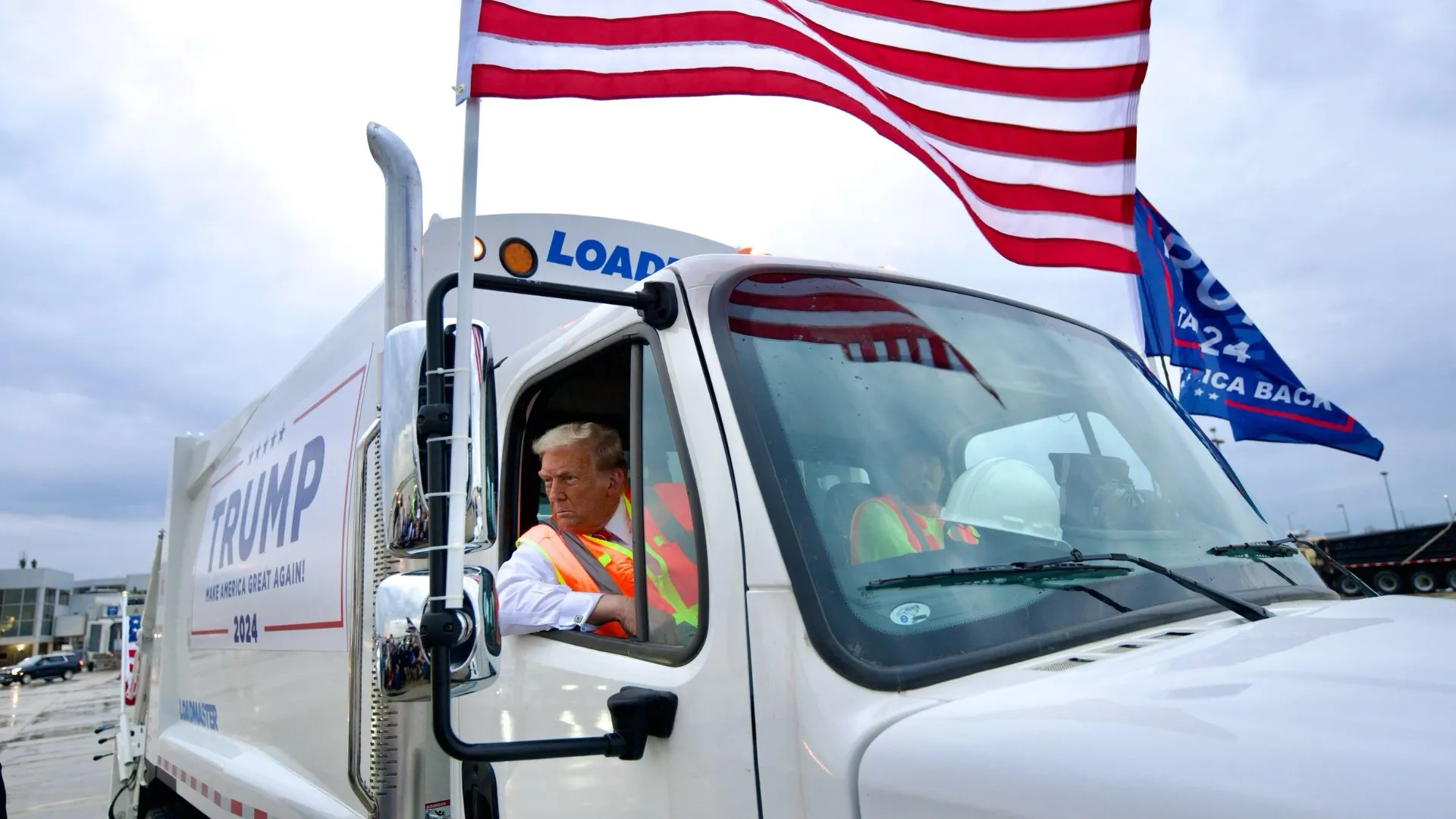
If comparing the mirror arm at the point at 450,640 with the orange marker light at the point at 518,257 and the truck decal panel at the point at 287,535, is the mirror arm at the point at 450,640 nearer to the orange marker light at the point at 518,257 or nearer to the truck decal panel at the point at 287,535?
the orange marker light at the point at 518,257

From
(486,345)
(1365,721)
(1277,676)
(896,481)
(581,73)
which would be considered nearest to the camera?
Result: (1365,721)

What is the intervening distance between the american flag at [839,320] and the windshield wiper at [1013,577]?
0.46m


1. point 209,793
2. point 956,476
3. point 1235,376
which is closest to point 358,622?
point 956,476

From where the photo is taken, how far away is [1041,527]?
5.95ft

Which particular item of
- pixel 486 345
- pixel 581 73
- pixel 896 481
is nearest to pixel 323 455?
pixel 581 73

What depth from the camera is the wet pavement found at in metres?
10.8

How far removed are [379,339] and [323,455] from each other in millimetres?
642

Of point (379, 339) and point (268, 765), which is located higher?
point (379, 339)

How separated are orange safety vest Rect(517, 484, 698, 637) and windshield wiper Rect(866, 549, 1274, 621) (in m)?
0.39

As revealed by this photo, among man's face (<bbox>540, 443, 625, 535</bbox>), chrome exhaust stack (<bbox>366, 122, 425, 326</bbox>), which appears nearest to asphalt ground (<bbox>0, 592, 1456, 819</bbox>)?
chrome exhaust stack (<bbox>366, 122, 425, 326</bbox>)

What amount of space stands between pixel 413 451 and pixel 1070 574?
1.10 metres

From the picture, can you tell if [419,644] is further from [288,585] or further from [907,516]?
[288,585]

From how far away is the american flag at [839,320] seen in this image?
6.08ft

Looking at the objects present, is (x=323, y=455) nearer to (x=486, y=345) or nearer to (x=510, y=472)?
(x=510, y=472)
